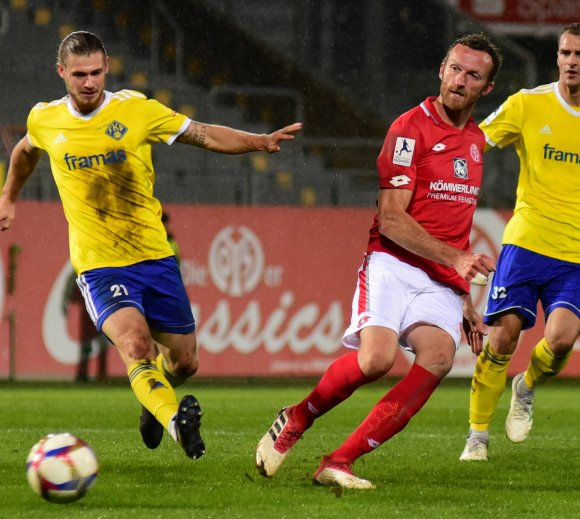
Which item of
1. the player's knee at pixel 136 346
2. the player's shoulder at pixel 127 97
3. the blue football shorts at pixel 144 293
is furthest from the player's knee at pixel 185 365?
the player's shoulder at pixel 127 97

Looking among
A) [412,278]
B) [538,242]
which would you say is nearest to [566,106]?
[538,242]

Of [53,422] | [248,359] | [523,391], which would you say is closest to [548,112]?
[523,391]

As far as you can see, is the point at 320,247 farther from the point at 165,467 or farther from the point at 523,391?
the point at 165,467

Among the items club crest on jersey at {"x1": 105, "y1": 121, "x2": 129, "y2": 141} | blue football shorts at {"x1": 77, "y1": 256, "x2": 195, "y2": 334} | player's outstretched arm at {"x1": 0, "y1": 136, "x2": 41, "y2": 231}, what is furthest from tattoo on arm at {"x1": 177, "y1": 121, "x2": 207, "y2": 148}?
player's outstretched arm at {"x1": 0, "y1": 136, "x2": 41, "y2": 231}

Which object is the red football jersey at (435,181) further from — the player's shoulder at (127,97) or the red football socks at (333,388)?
the player's shoulder at (127,97)

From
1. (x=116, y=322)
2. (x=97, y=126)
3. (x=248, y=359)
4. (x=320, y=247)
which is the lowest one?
(x=248, y=359)

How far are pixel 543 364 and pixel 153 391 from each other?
97.7 inches

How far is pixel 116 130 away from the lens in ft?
20.7

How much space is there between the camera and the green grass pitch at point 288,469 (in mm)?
5168

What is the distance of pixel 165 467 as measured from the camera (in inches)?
257

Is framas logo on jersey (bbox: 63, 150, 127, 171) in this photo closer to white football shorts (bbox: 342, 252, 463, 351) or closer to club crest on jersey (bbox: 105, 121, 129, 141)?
club crest on jersey (bbox: 105, 121, 129, 141)

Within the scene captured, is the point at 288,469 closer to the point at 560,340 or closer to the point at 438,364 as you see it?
the point at 438,364

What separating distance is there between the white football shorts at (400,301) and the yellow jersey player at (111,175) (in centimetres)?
76

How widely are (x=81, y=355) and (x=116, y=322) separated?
23.0ft
